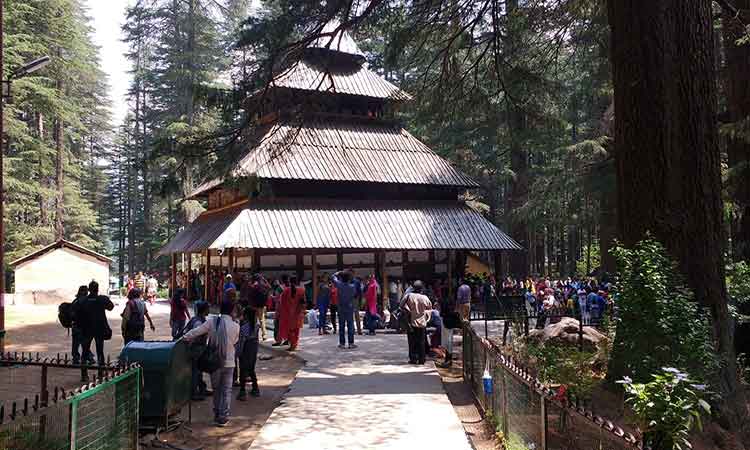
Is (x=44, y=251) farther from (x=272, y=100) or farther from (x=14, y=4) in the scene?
(x=272, y=100)

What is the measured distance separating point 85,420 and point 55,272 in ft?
86.4

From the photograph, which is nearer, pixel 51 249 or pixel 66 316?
pixel 66 316

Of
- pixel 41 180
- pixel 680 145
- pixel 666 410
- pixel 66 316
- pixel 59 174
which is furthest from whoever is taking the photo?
pixel 59 174

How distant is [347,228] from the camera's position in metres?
22.9

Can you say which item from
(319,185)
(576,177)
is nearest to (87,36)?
(319,185)

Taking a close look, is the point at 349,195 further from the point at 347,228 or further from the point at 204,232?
the point at 204,232

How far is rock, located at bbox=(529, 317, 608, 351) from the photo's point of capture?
38.7 ft

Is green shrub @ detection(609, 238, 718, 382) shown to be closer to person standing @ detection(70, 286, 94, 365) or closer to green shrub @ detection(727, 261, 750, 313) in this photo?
green shrub @ detection(727, 261, 750, 313)

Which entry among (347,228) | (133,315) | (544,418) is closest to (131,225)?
(347,228)

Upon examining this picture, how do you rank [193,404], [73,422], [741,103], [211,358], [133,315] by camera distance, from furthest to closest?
[741,103] < [133,315] < [193,404] < [211,358] < [73,422]

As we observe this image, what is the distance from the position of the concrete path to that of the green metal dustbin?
122 cm

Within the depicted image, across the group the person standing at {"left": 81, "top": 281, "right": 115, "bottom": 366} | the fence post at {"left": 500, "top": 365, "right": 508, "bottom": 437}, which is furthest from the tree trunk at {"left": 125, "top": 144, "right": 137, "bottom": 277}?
the fence post at {"left": 500, "top": 365, "right": 508, "bottom": 437}

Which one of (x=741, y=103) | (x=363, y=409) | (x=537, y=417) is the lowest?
(x=363, y=409)

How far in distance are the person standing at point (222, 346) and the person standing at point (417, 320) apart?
4312mm
